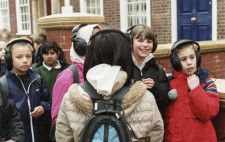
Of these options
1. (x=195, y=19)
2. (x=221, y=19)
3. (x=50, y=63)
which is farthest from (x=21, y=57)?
(x=195, y=19)

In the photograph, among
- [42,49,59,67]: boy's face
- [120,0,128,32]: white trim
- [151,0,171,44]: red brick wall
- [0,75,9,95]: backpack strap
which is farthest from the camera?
[120,0,128,32]: white trim

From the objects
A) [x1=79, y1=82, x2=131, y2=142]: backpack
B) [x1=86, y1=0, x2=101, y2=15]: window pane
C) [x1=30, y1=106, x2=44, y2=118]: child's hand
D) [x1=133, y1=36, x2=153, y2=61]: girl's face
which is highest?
[x1=86, y1=0, x2=101, y2=15]: window pane

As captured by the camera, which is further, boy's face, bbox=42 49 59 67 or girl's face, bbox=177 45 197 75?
boy's face, bbox=42 49 59 67

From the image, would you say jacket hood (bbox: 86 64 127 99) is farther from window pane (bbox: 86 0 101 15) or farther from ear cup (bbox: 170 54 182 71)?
window pane (bbox: 86 0 101 15)

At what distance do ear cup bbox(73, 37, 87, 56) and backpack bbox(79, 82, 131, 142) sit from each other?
94 cm

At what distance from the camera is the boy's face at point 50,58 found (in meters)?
4.57

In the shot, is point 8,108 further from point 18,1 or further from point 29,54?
point 18,1

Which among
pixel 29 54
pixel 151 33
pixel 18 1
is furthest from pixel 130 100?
pixel 18 1

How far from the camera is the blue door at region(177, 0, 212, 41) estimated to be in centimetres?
864

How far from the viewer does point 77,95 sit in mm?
2221

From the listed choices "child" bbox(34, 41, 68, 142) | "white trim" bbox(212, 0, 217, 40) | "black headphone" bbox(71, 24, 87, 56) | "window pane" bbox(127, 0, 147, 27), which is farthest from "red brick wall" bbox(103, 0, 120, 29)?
"black headphone" bbox(71, 24, 87, 56)

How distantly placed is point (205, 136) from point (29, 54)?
5.86 feet

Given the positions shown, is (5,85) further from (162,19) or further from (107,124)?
(162,19)

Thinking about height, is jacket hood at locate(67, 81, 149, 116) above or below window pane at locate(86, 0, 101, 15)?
below
